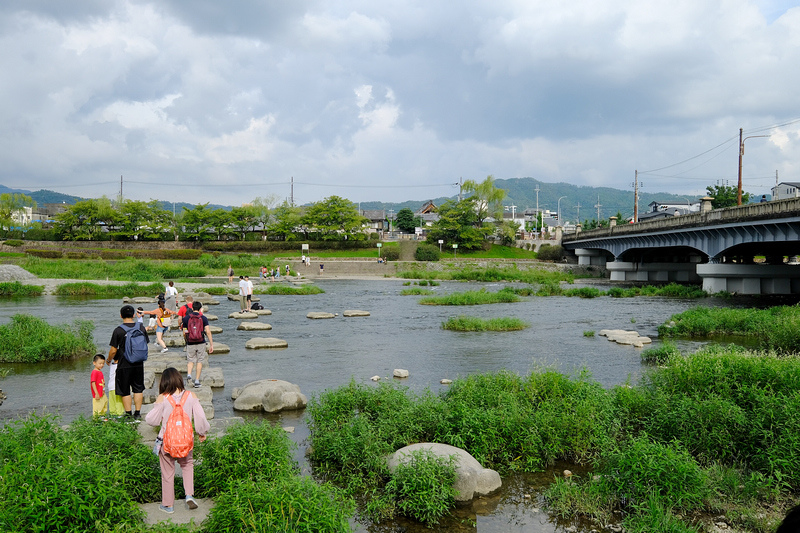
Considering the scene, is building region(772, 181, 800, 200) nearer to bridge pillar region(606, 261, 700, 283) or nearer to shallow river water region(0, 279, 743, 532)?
bridge pillar region(606, 261, 700, 283)

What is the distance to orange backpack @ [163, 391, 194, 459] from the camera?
23.7 ft

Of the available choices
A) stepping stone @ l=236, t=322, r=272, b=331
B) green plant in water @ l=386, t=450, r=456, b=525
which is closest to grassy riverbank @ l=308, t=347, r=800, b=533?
green plant in water @ l=386, t=450, r=456, b=525

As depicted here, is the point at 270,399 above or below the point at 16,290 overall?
below

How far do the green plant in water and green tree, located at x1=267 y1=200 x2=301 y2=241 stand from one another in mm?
87042

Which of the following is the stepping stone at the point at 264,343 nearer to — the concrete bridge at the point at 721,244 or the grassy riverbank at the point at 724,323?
the grassy riverbank at the point at 724,323

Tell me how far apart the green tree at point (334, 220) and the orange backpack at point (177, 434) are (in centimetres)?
8526

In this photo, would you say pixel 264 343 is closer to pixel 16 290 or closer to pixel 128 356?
pixel 128 356

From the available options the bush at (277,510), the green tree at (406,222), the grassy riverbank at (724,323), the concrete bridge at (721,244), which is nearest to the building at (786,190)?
the concrete bridge at (721,244)

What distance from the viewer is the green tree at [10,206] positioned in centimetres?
10019

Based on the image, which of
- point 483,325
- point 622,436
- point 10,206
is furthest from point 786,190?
point 10,206

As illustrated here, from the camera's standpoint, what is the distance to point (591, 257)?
8762 cm

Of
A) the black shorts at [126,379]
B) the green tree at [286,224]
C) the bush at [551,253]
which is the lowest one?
the black shorts at [126,379]

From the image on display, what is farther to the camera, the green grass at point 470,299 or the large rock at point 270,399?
the green grass at point 470,299

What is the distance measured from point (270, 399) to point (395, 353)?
28.2 feet
